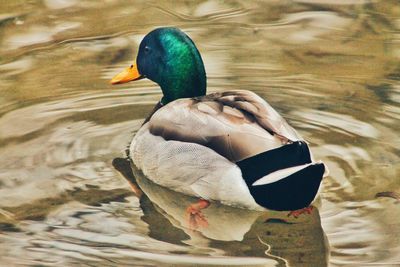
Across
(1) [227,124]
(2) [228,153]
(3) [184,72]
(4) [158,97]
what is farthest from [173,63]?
(2) [228,153]

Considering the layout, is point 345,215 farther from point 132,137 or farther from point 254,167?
point 132,137

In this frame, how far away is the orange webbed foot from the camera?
6930mm

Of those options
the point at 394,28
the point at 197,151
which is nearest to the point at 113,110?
the point at 197,151

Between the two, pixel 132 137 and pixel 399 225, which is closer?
pixel 399 225

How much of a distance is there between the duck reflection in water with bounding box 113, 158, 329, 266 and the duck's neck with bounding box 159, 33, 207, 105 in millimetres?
881

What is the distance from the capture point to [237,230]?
684 cm

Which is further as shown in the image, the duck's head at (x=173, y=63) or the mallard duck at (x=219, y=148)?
the duck's head at (x=173, y=63)

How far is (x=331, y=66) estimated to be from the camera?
921cm

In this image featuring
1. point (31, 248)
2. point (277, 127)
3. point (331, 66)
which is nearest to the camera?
point (31, 248)

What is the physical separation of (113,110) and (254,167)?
75.5 inches

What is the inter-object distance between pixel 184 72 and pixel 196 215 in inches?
50.3

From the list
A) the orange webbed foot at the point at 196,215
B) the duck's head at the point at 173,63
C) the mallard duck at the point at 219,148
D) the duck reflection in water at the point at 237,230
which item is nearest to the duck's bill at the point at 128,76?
the duck's head at the point at 173,63

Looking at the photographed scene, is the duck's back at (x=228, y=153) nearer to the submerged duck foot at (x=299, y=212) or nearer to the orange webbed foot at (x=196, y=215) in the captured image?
the orange webbed foot at (x=196, y=215)

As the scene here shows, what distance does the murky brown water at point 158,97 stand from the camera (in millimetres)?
6551
